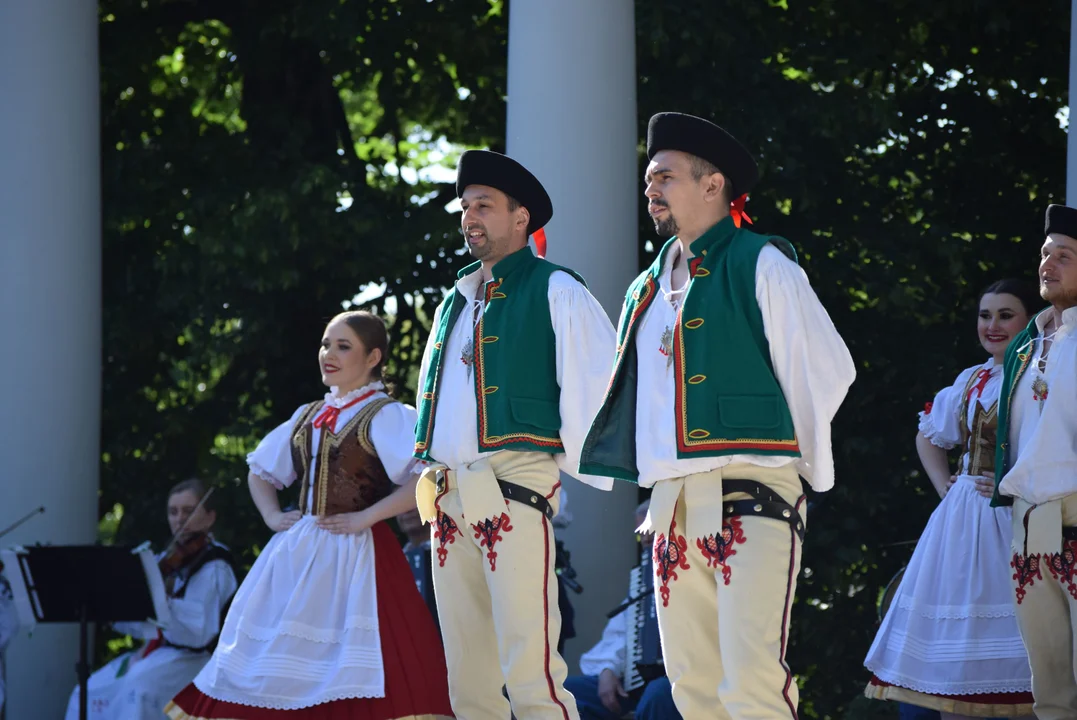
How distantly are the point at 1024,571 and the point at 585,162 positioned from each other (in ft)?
9.92

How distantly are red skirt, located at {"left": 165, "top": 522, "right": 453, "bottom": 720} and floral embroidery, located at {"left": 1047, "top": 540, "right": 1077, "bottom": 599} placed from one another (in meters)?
2.09

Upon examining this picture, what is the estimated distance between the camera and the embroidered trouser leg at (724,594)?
11.4 feet

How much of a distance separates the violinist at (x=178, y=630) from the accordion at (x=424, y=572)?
1095 millimetres

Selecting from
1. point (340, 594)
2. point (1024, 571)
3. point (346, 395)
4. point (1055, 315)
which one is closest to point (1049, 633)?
point (1024, 571)

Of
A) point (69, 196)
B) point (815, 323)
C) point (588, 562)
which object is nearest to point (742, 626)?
point (815, 323)

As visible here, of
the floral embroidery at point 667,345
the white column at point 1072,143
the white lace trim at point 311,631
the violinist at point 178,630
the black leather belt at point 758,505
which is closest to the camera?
the black leather belt at point 758,505

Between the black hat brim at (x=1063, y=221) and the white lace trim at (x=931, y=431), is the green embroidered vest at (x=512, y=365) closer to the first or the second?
the black hat brim at (x=1063, y=221)

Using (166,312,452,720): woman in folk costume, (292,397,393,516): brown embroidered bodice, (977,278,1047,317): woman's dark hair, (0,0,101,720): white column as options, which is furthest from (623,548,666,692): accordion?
(0,0,101,720): white column

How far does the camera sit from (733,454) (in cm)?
356

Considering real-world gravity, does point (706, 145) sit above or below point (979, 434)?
above

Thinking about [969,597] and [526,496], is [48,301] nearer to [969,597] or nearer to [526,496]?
[526,496]

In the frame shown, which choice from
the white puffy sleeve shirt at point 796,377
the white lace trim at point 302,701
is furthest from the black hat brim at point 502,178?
the white lace trim at point 302,701

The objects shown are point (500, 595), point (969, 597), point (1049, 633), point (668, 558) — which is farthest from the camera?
point (969, 597)

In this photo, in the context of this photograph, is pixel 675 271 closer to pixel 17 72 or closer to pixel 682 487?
pixel 682 487
